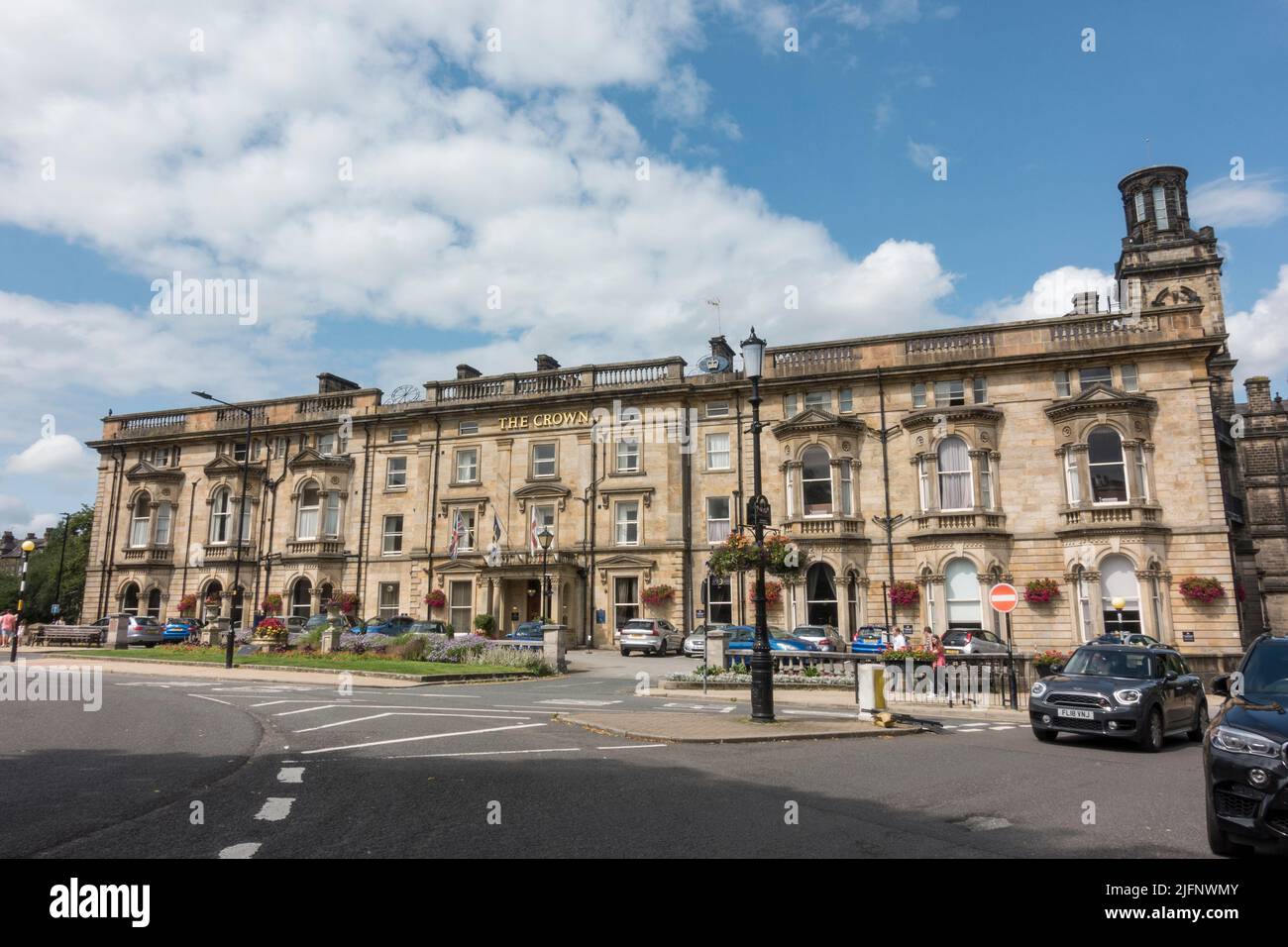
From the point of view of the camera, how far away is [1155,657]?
1373 centimetres

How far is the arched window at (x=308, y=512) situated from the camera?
43.7 meters

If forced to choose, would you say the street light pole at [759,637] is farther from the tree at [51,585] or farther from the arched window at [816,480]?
the tree at [51,585]

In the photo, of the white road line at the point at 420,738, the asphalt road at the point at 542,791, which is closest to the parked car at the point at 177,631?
the asphalt road at the point at 542,791

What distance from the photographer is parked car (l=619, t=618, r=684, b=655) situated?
33625mm

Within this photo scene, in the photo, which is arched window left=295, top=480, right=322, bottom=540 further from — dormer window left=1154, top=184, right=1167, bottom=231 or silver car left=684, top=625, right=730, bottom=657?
dormer window left=1154, top=184, right=1167, bottom=231

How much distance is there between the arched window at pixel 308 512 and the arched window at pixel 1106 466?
3648cm

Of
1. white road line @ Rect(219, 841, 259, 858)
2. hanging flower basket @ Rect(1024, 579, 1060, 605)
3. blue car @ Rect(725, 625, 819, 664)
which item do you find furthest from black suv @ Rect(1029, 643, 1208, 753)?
hanging flower basket @ Rect(1024, 579, 1060, 605)

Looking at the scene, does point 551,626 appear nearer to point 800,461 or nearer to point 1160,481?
point 800,461

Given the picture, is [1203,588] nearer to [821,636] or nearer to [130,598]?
[821,636]

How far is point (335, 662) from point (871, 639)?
18574mm

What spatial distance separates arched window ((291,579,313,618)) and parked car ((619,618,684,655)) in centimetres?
1842
